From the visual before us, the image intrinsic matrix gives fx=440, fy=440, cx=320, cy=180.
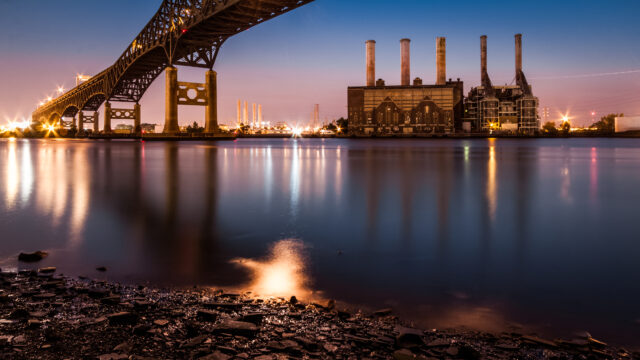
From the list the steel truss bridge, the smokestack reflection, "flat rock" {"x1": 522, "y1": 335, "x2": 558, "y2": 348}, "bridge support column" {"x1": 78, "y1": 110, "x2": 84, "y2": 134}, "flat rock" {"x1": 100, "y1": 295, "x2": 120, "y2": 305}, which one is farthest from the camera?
"bridge support column" {"x1": 78, "y1": 110, "x2": 84, "y2": 134}

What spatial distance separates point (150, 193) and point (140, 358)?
8509mm

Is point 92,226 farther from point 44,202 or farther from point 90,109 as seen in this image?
point 90,109

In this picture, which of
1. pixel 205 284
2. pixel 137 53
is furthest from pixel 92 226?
pixel 137 53

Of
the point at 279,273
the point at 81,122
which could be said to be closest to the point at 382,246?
the point at 279,273

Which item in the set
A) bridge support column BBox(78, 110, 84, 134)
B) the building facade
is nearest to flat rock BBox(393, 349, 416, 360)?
bridge support column BBox(78, 110, 84, 134)

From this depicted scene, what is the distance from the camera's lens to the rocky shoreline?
8.19 feet

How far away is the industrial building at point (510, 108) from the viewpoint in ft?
348

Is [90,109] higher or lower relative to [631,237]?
higher

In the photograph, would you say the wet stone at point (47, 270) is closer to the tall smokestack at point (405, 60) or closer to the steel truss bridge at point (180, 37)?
the steel truss bridge at point (180, 37)

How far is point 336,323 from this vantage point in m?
2.91

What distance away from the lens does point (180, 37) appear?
148 ft

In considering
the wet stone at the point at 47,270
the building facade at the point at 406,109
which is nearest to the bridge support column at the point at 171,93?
the wet stone at the point at 47,270

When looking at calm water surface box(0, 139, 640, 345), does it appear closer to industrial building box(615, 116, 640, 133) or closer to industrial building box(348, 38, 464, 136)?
industrial building box(348, 38, 464, 136)

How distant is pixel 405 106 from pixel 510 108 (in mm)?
25198
